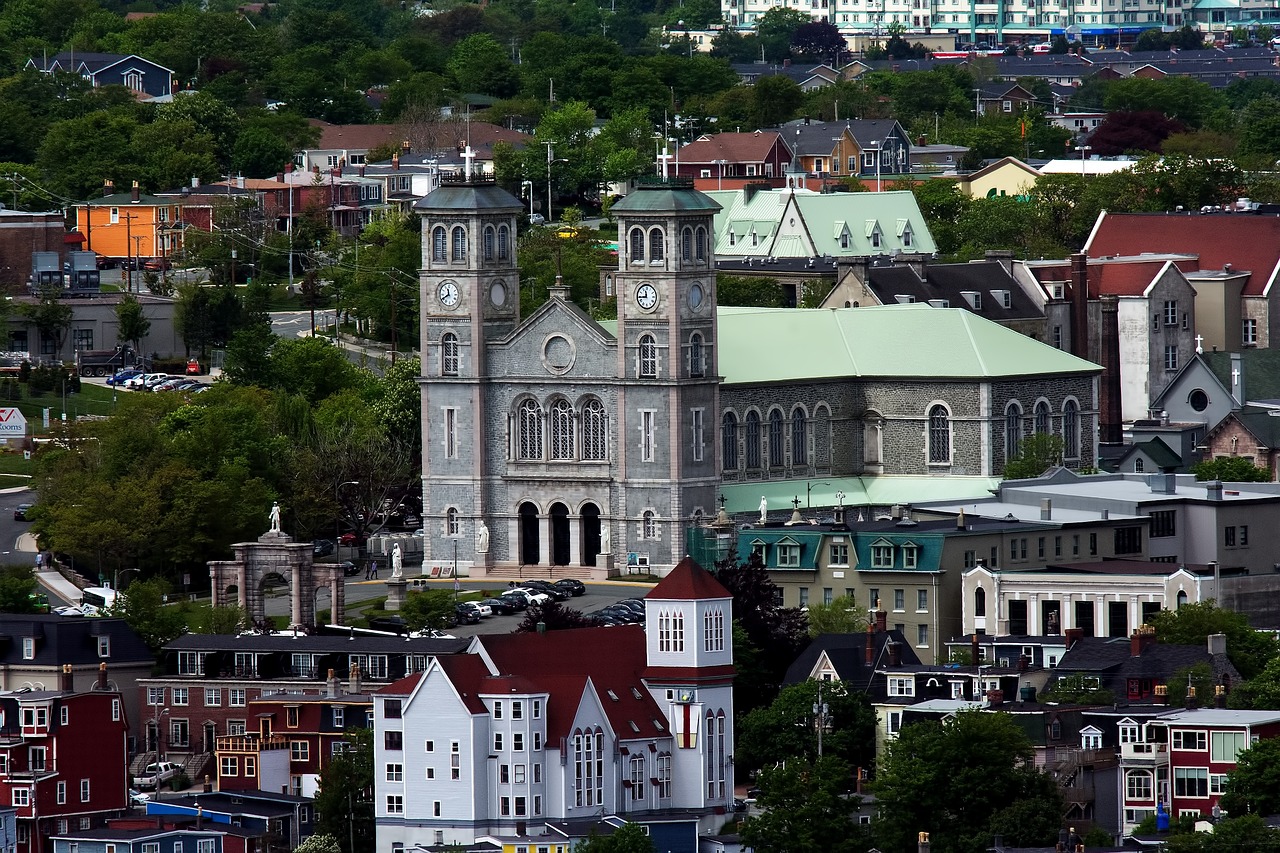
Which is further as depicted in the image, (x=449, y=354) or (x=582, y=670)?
(x=449, y=354)

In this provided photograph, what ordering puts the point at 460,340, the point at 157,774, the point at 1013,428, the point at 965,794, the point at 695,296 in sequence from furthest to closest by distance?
the point at 1013,428
the point at 460,340
the point at 695,296
the point at 157,774
the point at 965,794

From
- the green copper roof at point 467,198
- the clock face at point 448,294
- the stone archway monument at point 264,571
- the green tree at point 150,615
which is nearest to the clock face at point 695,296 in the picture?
the green copper roof at point 467,198

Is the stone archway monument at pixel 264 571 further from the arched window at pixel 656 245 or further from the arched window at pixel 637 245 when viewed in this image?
the arched window at pixel 656 245

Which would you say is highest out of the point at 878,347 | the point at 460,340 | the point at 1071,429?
the point at 460,340

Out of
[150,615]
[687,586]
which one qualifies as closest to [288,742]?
[687,586]

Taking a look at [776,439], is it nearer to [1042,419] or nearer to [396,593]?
[1042,419]

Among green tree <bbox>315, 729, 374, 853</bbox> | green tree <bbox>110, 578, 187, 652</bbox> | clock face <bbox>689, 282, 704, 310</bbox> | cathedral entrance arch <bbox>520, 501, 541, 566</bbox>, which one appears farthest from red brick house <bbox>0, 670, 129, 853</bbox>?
clock face <bbox>689, 282, 704, 310</bbox>

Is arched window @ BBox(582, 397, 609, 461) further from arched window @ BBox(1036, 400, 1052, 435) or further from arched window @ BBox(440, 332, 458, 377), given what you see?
arched window @ BBox(1036, 400, 1052, 435)
